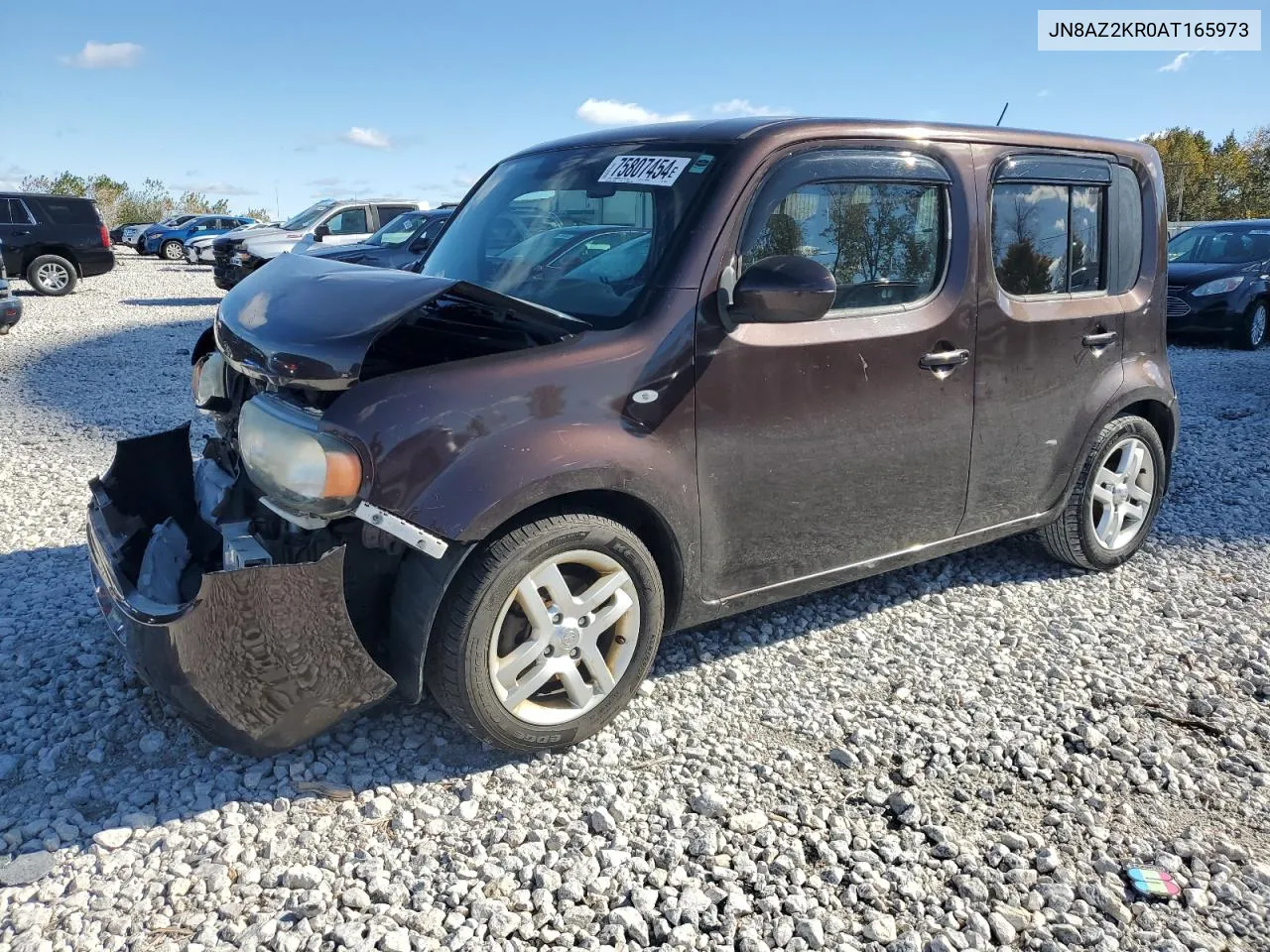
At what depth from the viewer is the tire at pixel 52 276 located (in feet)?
58.3

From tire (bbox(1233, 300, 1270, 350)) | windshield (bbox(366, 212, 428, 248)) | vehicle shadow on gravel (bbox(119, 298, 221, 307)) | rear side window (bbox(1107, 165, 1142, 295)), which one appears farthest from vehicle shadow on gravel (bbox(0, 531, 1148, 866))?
vehicle shadow on gravel (bbox(119, 298, 221, 307))

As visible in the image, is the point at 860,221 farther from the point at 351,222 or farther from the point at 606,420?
the point at 351,222

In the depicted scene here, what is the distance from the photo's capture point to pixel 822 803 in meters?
2.79

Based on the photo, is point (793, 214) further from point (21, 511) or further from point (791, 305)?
point (21, 511)

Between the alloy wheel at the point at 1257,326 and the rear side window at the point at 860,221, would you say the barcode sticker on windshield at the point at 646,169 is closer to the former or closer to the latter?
the rear side window at the point at 860,221

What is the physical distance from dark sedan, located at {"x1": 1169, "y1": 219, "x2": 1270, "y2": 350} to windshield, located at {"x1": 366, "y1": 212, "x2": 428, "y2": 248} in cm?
1037

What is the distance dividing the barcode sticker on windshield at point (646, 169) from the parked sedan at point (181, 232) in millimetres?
32527

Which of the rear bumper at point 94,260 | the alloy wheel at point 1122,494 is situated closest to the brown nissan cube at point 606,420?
the alloy wheel at point 1122,494

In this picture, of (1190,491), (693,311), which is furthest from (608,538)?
(1190,491)

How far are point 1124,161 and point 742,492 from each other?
2.59 m

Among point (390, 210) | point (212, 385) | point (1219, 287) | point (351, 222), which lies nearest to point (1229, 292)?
point (1219, 287)

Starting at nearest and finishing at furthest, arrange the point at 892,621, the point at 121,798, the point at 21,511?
the point at 121,798 < the point at 892,621 < the point at 21,511

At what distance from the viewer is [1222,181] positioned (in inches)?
1962

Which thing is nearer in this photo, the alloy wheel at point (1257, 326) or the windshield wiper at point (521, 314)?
the windshield wiper at point (521, 314)
